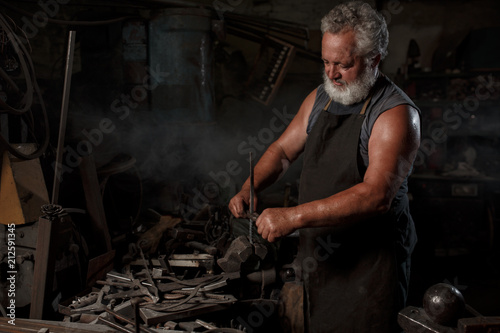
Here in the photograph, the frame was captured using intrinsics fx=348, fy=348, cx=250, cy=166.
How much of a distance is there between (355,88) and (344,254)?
3.12ft

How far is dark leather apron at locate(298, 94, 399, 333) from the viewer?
1.95m

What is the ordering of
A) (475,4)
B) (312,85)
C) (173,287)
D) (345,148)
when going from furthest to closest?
(312,85) < (475,4) < (173,287) < (345,148)

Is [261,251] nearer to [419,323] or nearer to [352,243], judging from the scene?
[352,243]

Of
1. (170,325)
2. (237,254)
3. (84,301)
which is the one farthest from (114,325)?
(237,254)

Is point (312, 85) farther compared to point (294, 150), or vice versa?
point (312, 85)

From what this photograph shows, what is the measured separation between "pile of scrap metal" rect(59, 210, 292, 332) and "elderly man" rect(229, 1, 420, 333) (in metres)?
0.45

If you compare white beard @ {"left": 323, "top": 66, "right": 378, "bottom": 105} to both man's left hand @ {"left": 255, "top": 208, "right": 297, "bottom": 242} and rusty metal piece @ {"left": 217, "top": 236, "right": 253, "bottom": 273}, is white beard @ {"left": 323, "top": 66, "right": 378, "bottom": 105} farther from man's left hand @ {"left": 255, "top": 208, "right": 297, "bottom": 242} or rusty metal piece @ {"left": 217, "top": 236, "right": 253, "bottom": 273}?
rusty metal piece @ {"left": 217, "top": 236, "right": 253, "bottom": 273}

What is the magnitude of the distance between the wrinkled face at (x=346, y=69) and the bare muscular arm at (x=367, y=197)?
0.29m

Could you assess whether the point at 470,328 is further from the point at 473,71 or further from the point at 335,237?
the point at 473,71

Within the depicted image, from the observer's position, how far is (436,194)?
5262 mm

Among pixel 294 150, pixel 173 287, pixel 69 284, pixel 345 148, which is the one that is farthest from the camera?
pixel 69 284

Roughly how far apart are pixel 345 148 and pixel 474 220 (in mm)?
4318

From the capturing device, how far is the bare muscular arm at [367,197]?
1633mm

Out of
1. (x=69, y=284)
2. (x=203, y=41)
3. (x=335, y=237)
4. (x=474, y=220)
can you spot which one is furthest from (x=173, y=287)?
(x=474, y=220)
